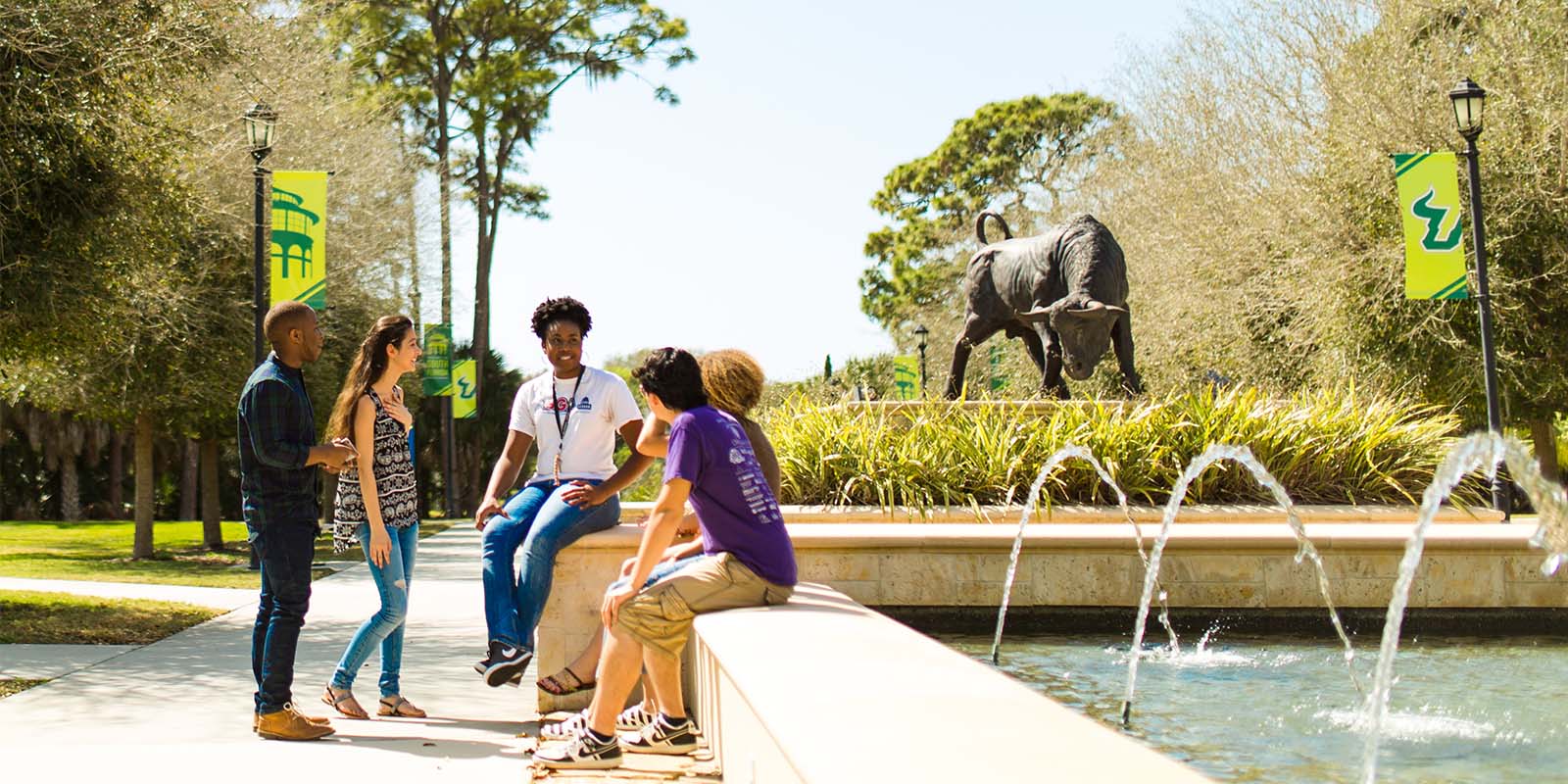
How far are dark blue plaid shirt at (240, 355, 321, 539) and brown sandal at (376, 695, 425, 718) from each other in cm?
112

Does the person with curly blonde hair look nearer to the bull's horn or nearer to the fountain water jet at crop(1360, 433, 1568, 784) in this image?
the fountain water jet at crop(1360, 433, 1568, 784)

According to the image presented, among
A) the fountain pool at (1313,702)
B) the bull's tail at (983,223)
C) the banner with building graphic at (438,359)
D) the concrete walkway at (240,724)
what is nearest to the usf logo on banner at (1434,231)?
the bull's tail at (983,223)

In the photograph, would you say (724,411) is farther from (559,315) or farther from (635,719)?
(635,719)

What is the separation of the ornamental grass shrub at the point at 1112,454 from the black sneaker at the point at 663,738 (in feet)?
14.5

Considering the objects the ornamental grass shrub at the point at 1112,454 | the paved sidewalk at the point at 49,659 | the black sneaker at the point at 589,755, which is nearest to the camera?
the black sneaker at the point at 589,755

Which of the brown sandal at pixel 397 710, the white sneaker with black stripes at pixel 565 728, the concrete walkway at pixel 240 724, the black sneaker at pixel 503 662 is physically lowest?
the concrete walkway at pixel 240 724

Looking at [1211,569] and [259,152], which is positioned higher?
[259,152]

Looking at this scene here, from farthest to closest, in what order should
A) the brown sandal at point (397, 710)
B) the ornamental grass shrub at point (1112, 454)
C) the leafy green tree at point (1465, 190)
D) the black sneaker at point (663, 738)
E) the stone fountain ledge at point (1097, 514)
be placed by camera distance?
the leafy green tree at point (1465, 190)
the ornamental grass shrub at point (1112, 454)
the stone fountain ledge at point (1097, 514)
the brown sandal at point (397, 710)
the black sneaker at point (663, 738)

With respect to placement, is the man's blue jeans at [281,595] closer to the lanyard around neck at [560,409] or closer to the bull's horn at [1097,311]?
the lanyard around neck at [560,409]

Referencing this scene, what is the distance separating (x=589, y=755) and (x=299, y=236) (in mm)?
12043

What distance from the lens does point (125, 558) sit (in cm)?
2150

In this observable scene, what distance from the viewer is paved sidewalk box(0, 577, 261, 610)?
13656mm

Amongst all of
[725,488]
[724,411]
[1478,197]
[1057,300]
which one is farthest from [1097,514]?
[1478,197]

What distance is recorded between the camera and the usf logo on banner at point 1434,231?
15.4 m
